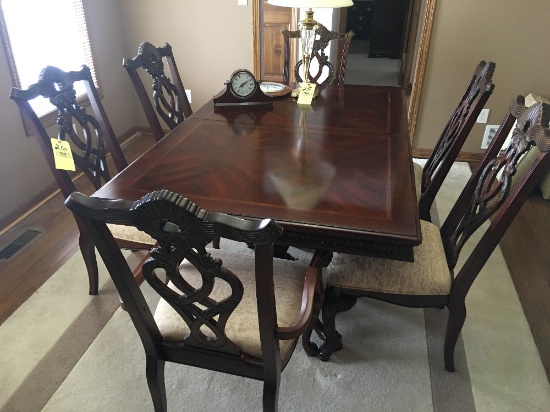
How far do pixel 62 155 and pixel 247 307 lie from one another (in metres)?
0.91

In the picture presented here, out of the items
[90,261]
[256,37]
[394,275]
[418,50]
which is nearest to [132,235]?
[90,261]

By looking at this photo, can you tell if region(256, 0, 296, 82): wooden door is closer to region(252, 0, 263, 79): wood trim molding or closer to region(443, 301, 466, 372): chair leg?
region(252, 0, 263, 79): wood trim molding

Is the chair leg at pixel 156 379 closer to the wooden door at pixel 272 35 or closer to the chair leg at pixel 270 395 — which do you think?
the chair leg at pixel 270 395

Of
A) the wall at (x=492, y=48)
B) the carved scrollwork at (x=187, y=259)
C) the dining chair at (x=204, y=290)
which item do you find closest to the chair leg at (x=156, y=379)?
the dining chair at (x=204, y=290)

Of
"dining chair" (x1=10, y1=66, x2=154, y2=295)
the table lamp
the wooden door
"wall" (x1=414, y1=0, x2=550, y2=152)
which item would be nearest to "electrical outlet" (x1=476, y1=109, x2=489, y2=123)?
"wall" (x1=414, y1=0, x2=550, y2=152)

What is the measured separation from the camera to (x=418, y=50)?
310 cm

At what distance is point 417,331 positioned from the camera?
180 cm

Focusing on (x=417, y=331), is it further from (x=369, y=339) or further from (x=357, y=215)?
(x=357, y=215)

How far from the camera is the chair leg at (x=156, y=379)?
1243 mm

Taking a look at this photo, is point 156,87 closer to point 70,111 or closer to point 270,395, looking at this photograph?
point 70,111

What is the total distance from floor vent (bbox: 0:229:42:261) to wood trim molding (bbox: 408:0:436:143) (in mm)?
2468

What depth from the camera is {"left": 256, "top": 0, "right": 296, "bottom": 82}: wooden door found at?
3172 mm

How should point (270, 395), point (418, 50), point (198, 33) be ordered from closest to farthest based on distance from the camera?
point (270, 395) < point (418, 50) < point (198, 33)

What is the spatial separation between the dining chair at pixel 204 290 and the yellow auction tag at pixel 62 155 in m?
0.62
